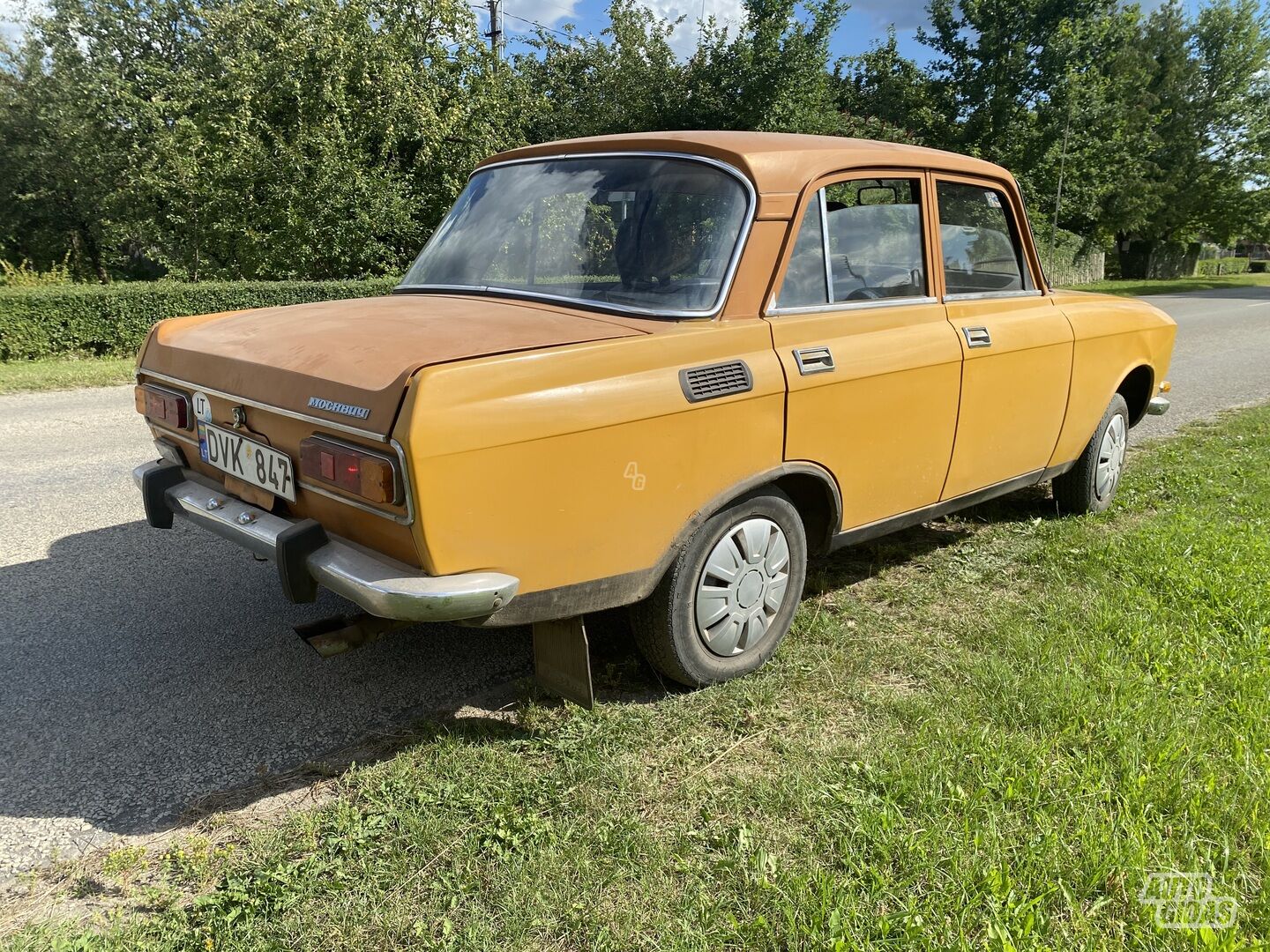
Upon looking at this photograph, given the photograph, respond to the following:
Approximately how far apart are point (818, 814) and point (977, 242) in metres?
2.94

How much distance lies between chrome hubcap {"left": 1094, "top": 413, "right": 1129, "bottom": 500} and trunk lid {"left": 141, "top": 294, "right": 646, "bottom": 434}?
350cm

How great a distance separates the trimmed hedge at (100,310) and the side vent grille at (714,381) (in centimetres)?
1070

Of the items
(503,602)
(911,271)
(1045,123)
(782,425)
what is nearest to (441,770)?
(503,602)

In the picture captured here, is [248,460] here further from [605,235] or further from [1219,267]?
[1219,267]

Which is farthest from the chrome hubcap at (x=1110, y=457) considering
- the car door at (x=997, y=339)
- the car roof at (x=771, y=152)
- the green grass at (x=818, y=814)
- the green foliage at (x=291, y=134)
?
the green foliage at (x=291, y=134)

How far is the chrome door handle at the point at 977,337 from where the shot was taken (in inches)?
157

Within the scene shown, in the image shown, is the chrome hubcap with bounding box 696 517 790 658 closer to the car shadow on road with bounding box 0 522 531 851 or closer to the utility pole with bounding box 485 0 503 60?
the car shadow on road with bounding box 0 522 531 851

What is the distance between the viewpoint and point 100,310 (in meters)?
13.2

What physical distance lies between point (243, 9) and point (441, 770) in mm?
19086

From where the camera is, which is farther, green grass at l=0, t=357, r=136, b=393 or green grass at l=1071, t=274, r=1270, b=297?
green grass at l=1071, t=274, r=1270, b=297

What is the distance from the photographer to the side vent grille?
292 centimetres
